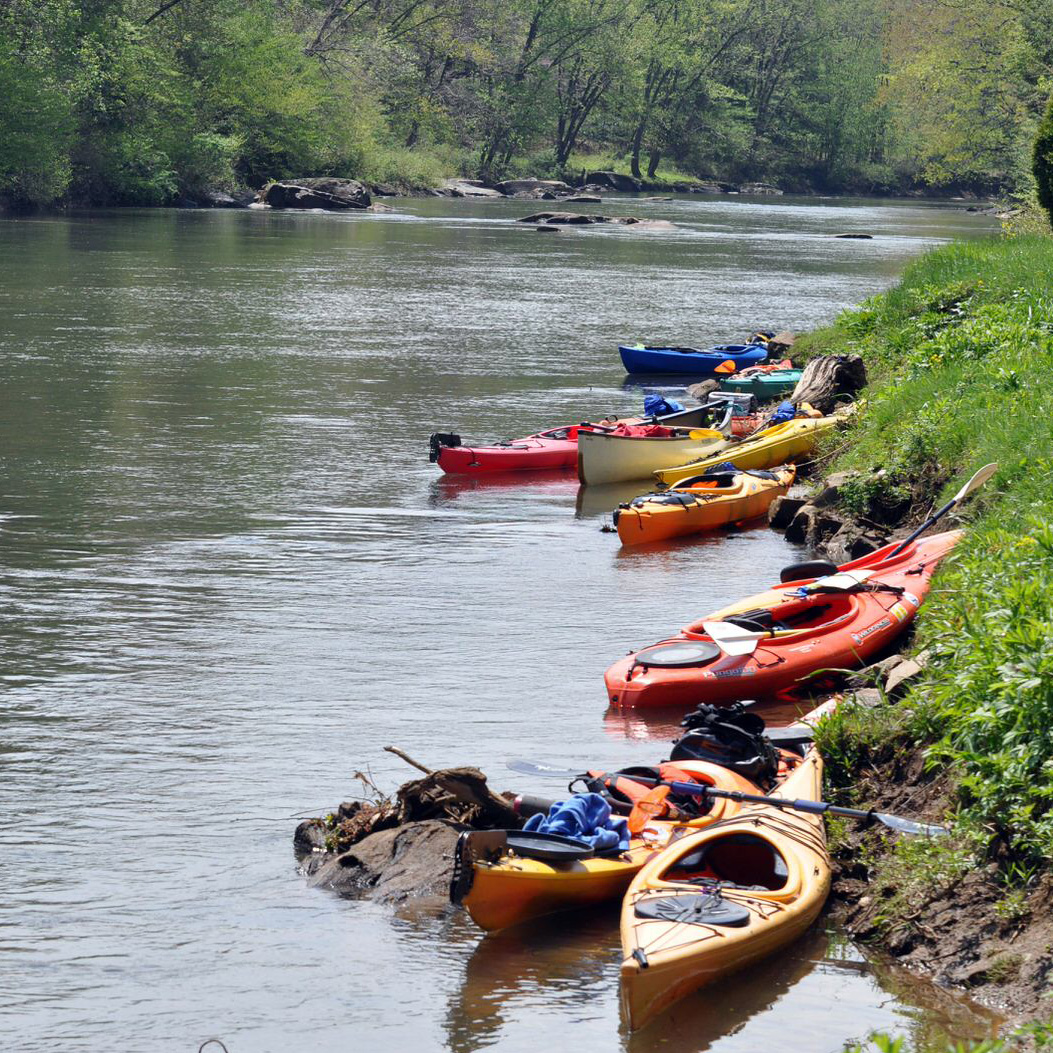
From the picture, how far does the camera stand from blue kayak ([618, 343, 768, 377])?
25281 mm

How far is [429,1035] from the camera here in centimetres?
629

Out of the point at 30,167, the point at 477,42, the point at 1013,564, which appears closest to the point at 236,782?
the point at 1013,564

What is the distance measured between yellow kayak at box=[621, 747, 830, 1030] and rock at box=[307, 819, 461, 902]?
3.72 feet

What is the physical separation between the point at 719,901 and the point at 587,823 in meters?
0.92

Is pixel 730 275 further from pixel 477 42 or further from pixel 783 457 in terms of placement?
pixel 477 42

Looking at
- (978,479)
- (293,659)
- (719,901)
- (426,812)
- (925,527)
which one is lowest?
(293,659)

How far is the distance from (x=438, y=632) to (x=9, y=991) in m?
5.78

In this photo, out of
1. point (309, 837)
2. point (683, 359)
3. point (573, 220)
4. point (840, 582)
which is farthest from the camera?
point (573, 220)

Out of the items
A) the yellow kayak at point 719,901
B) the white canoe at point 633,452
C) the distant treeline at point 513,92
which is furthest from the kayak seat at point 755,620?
the distant treeline at point 513,92

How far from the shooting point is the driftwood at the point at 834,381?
19.4m

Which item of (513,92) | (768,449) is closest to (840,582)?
(768,449)

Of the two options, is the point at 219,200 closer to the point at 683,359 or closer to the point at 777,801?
the point at 683,359

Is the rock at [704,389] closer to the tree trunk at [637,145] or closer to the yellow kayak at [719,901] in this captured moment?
the yellow kayak at [719,901]

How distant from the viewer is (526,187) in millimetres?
78375
